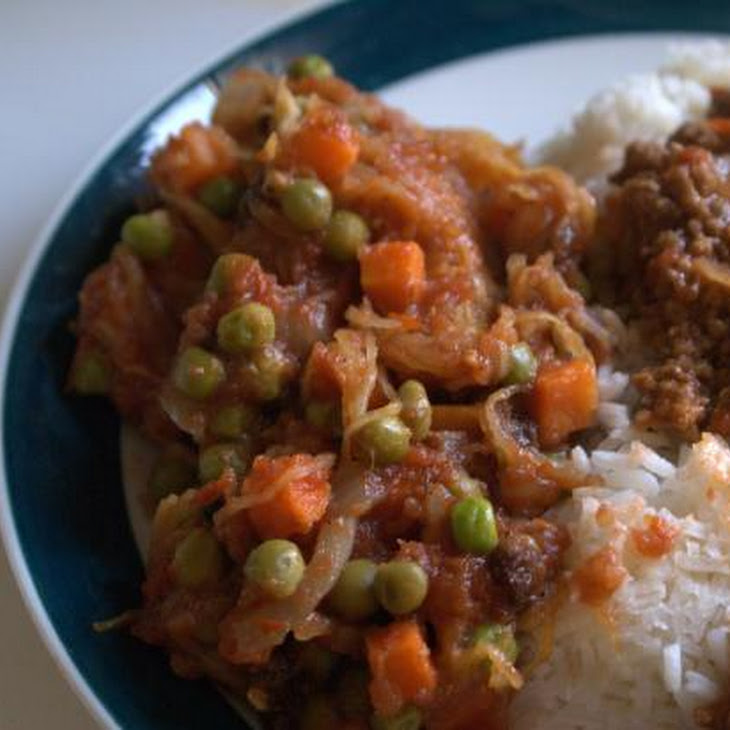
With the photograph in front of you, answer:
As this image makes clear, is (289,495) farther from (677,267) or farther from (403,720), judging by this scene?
(677,267)

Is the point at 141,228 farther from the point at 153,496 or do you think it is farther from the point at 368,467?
the point at 368,467

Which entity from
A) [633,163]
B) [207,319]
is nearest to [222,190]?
[207,319]

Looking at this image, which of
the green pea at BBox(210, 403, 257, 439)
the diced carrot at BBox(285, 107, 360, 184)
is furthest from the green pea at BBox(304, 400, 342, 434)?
the diced carrot at BBox(285, 107, 360, 184)

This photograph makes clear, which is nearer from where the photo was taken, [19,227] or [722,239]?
[722,239]

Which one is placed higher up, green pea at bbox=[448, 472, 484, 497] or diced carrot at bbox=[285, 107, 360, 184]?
diced carrot at bbox=[285, 107, 360, 184]

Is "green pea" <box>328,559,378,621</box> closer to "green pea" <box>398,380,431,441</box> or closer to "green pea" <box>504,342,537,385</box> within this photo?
"green pea" <box>398,380,431,441</box>

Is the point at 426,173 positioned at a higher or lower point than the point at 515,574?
higher

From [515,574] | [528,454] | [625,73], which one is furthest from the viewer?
[625,73]

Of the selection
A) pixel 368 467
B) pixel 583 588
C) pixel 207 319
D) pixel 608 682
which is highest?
pixel 207 319
